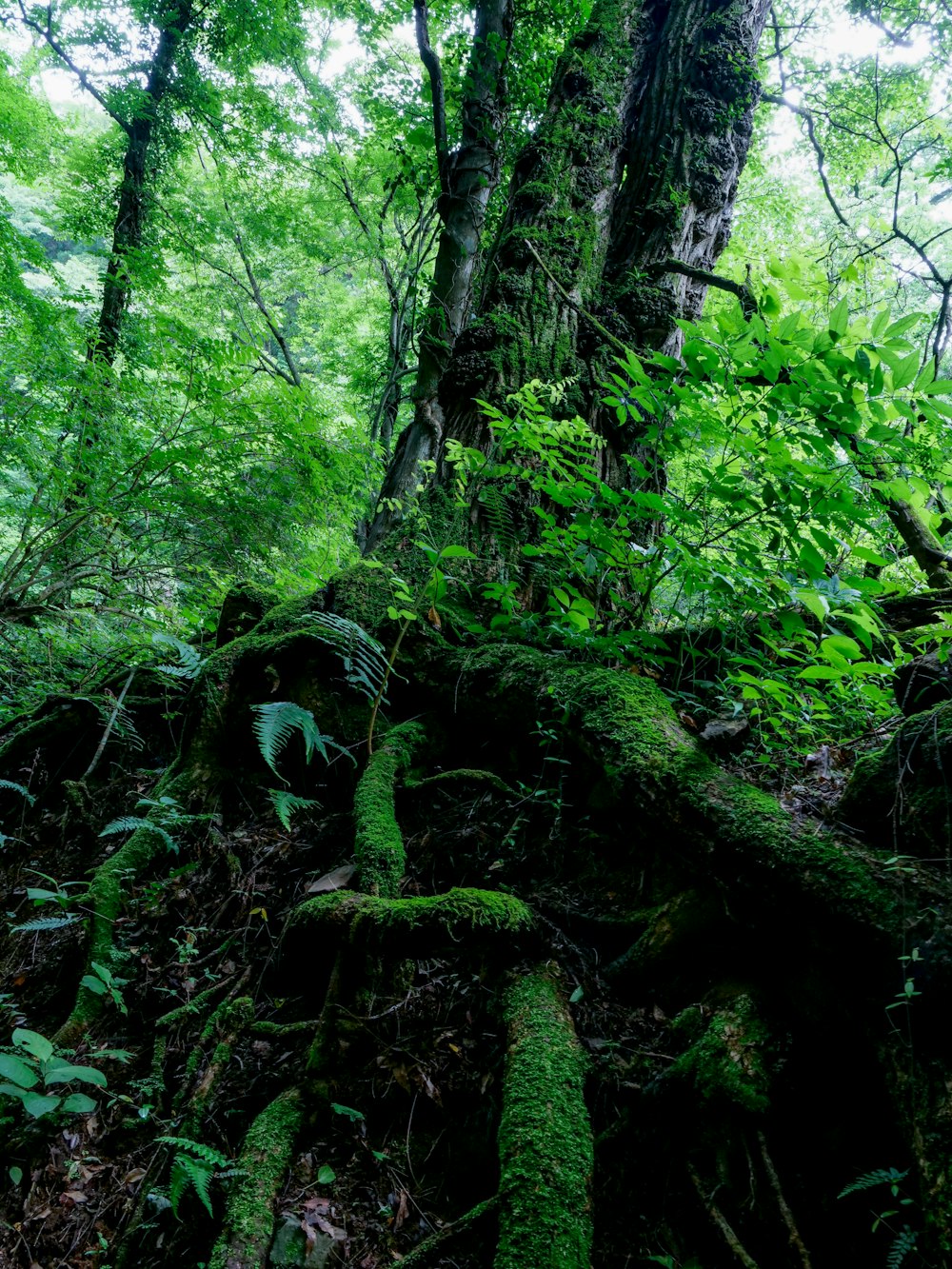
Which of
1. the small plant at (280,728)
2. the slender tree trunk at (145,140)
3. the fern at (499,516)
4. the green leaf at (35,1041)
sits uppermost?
the slender tree trunk at (145,140)

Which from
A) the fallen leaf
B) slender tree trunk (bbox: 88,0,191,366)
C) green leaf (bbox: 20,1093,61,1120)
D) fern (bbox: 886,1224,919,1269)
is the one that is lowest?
green leaf (bbox: 20,1093,61,1120)

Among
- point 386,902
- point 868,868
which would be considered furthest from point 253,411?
point 868,868

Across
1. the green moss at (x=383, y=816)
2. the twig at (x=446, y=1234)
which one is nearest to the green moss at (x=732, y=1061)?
the twig at (x=446, y=1234)

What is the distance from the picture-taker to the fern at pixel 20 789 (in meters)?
3.30

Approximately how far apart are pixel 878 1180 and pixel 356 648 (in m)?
2.41

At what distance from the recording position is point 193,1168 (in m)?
1.77

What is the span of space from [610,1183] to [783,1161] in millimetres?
465

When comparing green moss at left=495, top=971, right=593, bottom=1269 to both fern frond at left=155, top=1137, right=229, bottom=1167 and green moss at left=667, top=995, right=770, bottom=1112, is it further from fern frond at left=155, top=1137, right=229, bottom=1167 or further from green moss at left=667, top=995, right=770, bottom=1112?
fern frond at left=155, top=1137, right=229, bottom=1167

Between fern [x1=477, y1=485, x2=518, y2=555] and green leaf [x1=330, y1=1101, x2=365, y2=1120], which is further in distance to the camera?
fern [x1=477, y1=485, x2=518, y2=555]

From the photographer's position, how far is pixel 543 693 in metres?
2.94

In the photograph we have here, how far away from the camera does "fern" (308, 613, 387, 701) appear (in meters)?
2.77

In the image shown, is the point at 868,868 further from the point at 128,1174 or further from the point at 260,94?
the point at 260,94

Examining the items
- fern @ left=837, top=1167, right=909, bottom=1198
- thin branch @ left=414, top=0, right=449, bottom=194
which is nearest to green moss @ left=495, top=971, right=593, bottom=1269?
fern @ left=837, top=1167, right=909, bottom=1198

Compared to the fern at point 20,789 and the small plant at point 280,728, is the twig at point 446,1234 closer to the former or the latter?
the small plant at point 280,728
